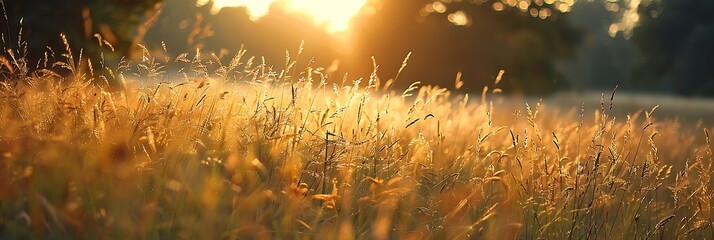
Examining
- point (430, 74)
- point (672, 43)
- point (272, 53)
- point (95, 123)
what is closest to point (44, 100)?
point (95, 123)

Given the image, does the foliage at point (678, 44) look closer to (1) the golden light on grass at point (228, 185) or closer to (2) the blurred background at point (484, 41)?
(2) the blurred background at point (484, 41)

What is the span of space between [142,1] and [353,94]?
23.2 feet

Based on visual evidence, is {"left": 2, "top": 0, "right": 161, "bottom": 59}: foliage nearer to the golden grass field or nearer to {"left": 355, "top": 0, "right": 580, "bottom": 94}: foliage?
the golden grass field

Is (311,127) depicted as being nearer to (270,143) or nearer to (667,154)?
(270,143)

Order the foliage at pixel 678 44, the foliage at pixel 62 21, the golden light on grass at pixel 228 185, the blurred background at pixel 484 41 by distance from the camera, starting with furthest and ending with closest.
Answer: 1. the foliage at pixel 678 44
2. the blurred background at pixel 484 41
3. the foliage at pixel 62 21
4. the golden light on grass at pixel 228 185

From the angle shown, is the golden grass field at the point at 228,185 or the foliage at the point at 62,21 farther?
the foliage at the point at 62,21

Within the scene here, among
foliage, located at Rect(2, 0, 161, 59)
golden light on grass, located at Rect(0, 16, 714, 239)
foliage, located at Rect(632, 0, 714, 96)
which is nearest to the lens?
golden light on grass, located at Rect(0, 16, 714, 239)

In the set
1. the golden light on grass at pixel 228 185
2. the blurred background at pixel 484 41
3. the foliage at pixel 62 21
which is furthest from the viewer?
the blurred background at pixel 484 41

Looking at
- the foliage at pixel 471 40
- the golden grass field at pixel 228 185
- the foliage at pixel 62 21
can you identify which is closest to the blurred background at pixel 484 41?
the foliage at pixel 471 40

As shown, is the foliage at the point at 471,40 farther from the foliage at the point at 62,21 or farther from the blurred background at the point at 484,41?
the foliage at the point at 62,21

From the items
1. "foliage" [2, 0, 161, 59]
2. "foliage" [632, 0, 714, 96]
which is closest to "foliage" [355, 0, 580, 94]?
"foliage" [632, 0, 714, 96]

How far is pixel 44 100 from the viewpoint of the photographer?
→ 11.5ft

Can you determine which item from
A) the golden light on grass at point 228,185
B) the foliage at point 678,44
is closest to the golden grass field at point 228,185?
the golden light on grass at point 228,185

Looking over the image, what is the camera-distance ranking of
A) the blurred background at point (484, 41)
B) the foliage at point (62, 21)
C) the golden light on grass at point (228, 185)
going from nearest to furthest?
the golden light on grass at point (228, 185) < the foliage at point (62, 21) < the blurred background at point (484, 41)
